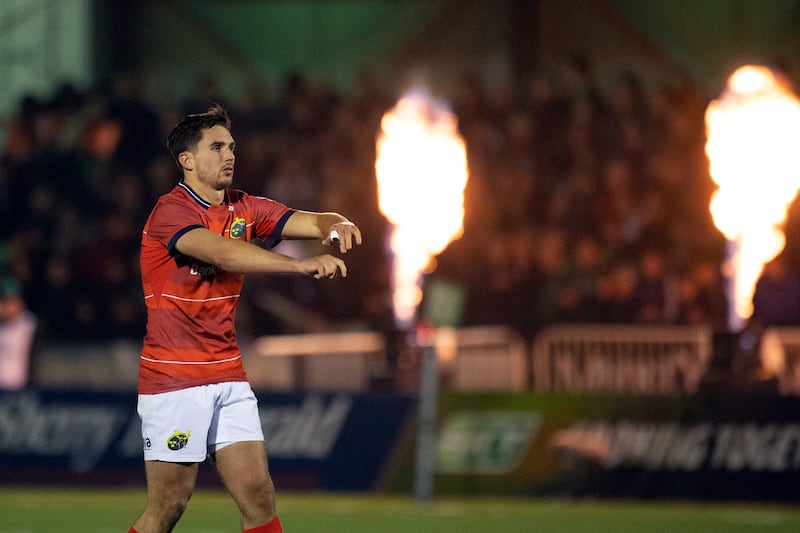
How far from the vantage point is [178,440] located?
745 cm

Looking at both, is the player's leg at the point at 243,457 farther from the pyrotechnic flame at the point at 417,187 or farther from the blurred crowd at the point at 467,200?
the pyrotechnic flame at the point at 417,187

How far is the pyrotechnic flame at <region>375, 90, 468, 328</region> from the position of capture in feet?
62.3

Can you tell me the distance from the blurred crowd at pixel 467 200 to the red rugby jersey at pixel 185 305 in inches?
362

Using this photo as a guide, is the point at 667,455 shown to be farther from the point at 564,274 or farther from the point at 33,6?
the point at 33,6

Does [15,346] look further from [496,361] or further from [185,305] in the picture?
[185,305]

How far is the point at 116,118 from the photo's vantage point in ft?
65.7

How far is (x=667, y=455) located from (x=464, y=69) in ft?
34.8

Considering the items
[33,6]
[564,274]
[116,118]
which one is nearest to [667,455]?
[564,274]

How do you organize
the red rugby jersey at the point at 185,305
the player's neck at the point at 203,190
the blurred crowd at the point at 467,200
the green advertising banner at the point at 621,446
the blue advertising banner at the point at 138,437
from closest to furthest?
the red rugby jersey at the point at 185,305 < the player's neck at the point at 203,190 < the green advertising banner at the point at 621,446 < the blue advertising banner at the point at 138,437 < the blurred crowd at the point at 467,200

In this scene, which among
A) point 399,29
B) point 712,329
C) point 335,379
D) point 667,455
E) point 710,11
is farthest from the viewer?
point 399,29

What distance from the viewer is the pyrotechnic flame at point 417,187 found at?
747 inches

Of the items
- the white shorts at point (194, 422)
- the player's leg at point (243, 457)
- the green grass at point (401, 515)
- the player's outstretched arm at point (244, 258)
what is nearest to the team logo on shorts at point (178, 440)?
the white shorts at point (194, 422)

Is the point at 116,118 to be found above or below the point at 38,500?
above

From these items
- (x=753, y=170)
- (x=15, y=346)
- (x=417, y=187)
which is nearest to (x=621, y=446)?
(x=753, y=170)
